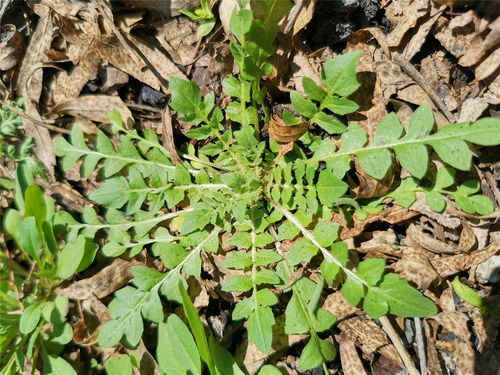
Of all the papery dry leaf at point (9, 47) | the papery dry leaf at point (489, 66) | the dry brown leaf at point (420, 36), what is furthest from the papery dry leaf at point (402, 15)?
the papery dry leaf at point (9, 47)

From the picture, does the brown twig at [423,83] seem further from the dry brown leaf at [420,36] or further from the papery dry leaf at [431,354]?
the papery dry leaf at [431,354]

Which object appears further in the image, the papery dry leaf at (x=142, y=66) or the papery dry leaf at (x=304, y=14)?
the papery dry leaf at (x=142, y=66)

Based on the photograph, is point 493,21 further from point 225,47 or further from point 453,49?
point 225,47

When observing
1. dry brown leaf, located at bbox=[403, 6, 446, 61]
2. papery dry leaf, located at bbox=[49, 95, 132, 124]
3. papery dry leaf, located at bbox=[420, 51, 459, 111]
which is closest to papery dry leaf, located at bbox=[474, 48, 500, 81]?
papery dry leaf, located at bbox=[420, 51, 459, 111]

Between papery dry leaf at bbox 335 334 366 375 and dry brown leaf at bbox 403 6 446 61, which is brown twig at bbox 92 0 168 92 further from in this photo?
papery dry leaf at bbox 335 334 366 375

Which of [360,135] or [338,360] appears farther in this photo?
[338,360]

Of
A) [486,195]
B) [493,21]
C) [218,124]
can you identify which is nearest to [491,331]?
[486,195]

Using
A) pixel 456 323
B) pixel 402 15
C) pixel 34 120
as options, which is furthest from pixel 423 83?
pixel 34 120
